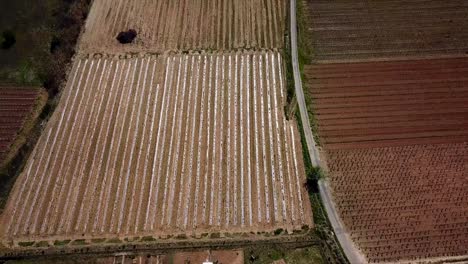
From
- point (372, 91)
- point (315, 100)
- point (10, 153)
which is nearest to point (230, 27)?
point (315, 100)

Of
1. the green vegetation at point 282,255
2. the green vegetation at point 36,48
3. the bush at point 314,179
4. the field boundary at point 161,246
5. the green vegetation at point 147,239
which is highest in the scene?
the green vegetation at point 36,48

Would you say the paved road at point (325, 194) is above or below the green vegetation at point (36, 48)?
below

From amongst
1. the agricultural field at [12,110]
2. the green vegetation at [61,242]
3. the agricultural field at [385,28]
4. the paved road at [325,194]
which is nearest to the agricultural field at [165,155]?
the green vegetation at [61,242]

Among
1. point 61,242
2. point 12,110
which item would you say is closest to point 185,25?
point 12,110

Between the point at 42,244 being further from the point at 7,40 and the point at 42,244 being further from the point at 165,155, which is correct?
the point at 7,40

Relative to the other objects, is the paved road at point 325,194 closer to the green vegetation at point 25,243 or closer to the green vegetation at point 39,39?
the green vegetation at point 25,243

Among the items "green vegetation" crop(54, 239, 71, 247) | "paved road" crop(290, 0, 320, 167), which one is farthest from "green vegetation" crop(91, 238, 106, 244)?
"paved road" crop(290, 0, 320, 167)
